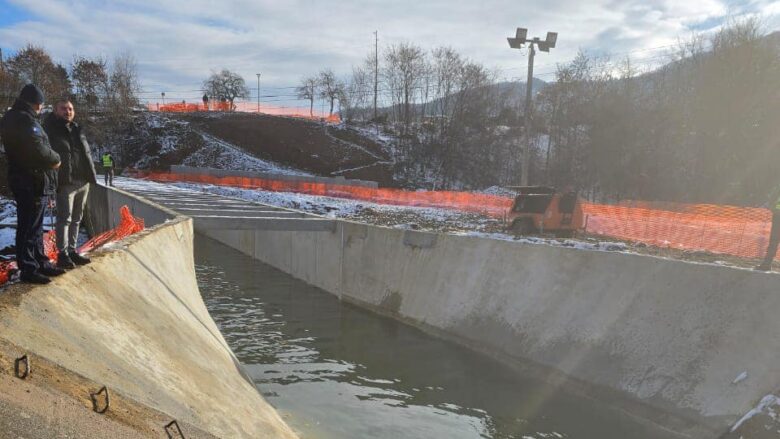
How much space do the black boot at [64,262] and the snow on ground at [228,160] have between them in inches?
1906

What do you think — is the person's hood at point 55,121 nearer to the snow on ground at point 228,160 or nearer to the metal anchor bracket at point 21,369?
the metal anchor bracket at point 21,369

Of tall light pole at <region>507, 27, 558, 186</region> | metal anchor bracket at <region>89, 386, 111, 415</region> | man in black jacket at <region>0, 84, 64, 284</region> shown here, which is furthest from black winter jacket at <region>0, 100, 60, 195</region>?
tall light pole at <region>507, 27, 558, 186</region>

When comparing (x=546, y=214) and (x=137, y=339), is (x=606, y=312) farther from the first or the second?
(x=546, y=214)

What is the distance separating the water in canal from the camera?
7262 mm

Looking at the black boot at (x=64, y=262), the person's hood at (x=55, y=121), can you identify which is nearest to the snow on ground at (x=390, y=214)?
the person's hood at (x=55, y=121)

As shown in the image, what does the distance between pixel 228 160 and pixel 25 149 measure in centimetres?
5289

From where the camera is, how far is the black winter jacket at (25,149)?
14.8ft

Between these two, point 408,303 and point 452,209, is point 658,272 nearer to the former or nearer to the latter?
point 408,303

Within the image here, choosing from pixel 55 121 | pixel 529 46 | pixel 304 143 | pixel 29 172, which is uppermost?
pixel 529 46

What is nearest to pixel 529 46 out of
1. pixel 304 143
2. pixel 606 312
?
pixel 606 312

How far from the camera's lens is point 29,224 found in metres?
4.75

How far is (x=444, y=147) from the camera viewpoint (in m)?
58.2

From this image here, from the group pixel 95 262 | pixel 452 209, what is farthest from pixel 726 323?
pixel 452 209

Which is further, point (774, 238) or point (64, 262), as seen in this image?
point (774, 238)
